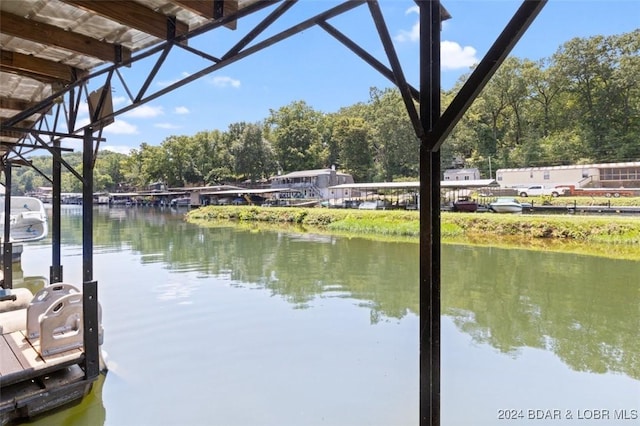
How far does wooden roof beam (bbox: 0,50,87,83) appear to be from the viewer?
290 centimetres

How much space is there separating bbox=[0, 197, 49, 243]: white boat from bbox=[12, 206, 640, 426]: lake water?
1034mm

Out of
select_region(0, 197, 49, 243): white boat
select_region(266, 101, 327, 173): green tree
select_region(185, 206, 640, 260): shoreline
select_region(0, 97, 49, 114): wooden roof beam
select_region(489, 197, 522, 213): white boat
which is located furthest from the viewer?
select_region(266, 101, 327, 173): green tree

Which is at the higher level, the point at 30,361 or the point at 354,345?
the point at 30,361

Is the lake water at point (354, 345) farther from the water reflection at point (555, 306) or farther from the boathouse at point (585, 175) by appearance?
the boathouse at point (585, 175)

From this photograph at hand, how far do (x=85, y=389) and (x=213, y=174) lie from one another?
4973 cm

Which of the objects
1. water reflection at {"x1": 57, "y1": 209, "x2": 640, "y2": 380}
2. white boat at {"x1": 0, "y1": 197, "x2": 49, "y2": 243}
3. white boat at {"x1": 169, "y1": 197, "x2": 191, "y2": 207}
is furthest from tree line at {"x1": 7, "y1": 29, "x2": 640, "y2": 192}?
white boat at {"x1": 0, "y1": 197, "x2": 49, "y2": 243}

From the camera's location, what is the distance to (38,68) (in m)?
3.10

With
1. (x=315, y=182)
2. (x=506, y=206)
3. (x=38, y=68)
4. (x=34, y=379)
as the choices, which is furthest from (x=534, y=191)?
(x=34, y=379)

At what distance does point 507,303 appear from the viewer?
723 centimetres

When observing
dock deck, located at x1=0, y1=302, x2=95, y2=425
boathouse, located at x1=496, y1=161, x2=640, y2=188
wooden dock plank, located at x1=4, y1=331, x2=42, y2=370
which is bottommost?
dock deck, located at x1=0, y1=302, x2=95, y2=425

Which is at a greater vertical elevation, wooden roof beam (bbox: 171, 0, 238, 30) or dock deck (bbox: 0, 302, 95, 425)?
wooden roof beam (bbox: 171, 0, 238, 30)

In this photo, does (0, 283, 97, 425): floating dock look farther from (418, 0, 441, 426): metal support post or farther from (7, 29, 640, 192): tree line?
(7, 29, 640, 192): tree line

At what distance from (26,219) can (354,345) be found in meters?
9.58

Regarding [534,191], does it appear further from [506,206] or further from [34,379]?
[34,379]
